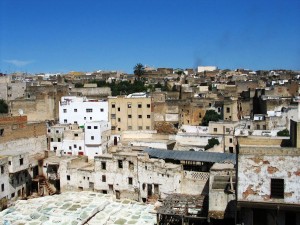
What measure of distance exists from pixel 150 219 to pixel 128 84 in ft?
177

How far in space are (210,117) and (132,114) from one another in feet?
32.9

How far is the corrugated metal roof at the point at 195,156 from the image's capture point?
3285cm

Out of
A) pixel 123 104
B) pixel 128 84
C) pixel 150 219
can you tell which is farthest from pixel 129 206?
pixel 128 84

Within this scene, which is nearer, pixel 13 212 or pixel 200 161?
pixel 13 212

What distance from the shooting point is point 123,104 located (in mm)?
50000

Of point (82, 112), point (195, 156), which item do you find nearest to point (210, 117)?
point (82, 112)

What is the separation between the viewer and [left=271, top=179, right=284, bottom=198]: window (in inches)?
675

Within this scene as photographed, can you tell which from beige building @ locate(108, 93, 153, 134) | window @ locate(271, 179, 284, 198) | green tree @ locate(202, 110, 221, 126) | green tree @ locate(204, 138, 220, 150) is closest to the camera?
window @ locate(271, 179, 284, 198)

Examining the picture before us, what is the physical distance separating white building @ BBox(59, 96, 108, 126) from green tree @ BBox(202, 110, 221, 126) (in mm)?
12604

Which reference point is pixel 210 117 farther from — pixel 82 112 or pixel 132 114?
pixel 82 112

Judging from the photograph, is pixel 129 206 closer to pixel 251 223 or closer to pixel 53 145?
pixel 251 223

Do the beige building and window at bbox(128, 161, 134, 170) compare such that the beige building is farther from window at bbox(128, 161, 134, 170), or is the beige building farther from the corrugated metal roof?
window at bbox(128, 161, 134, 170)

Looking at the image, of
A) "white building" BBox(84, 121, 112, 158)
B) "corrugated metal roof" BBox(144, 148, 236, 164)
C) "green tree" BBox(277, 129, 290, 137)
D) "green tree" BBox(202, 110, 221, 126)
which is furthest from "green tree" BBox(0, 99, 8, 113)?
"green tree" BBox(277, 129, 290, 137)

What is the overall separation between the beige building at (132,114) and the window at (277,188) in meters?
33.0
